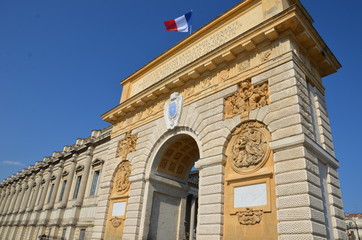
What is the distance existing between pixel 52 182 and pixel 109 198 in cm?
1742

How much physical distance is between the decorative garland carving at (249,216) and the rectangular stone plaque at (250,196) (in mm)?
210

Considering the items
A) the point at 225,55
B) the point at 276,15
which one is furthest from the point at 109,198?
the point at 276,15

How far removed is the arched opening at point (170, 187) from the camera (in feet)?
42.8

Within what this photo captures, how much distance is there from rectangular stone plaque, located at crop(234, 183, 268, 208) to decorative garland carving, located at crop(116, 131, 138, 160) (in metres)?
7.00

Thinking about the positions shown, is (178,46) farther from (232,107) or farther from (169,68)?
(232,107)

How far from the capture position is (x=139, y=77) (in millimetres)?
17172

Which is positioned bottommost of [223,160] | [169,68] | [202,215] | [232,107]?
[202,215]

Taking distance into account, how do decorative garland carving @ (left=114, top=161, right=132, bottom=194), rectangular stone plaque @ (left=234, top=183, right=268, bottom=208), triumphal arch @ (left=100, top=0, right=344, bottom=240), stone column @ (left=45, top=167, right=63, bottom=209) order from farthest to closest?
stone column @ (left=45, top=167, right=63, bottom=209) < decorative garland carving @ (left=114, top=161, right=132, bottom=194) < rectangular stone plaque @ (left=234, top=183, right=268, bottom=208) < triumphal arch @ (left=100, top=0, right=344, bottom=240)

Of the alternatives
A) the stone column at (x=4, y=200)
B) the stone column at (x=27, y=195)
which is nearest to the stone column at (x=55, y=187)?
the stone column at (x=27, y=195)

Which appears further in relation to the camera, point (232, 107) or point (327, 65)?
point (327, 65)

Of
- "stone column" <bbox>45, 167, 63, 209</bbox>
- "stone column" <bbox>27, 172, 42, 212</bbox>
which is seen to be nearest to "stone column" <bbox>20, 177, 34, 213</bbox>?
"stone column" <bbox>27, 172, 42, 212</bbox>

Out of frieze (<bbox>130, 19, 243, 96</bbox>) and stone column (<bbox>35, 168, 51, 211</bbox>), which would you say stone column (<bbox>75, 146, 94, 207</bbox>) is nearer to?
frieze (<bbox>130, 19, 243, 96</bbox>)

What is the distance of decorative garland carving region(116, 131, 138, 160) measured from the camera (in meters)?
15.0

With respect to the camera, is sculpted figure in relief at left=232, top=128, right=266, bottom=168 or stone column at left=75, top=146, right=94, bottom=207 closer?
sculpted figure in relief at left=232, top=128, right=266, bottom=168
